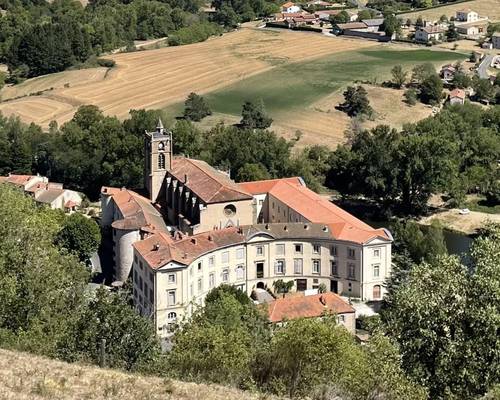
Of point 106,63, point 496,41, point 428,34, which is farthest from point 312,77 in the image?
point 496,41

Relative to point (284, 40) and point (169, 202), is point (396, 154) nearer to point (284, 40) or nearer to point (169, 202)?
point (169, 202)

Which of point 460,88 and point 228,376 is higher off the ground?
point 228,376

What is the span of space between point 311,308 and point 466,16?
95.7m

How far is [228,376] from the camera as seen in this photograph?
21688 millimetres

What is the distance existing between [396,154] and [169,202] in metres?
18.9

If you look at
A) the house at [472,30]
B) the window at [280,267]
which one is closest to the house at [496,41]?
the house at [472,30]

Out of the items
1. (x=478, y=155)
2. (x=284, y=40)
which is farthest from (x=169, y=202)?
(x=284, y=40)

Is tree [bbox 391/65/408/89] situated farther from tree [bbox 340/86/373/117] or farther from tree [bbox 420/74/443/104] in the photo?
tree [bbox 340/86/373/117]

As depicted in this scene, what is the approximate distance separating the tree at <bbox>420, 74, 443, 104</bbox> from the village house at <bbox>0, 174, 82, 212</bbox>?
40242 mm

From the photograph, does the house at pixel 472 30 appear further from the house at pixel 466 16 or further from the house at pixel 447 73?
the house at pixel 447 73

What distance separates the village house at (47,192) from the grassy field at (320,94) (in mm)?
22121

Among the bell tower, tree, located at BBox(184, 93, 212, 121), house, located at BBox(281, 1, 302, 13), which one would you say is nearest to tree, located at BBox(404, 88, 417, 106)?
tree, located at BBox(184, 93, 212, 121)

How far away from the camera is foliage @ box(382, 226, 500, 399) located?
1969 cm

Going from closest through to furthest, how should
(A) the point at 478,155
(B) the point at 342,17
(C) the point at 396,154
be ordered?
(C) the point at 396,154, (A) the point at 478,155, (B) the point at 342,17
